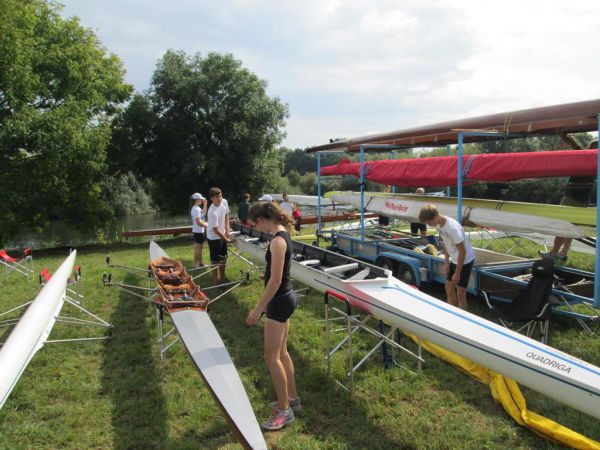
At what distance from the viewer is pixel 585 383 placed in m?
2.66

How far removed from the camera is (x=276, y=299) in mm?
3197

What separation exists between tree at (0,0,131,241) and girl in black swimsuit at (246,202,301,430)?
1261cm

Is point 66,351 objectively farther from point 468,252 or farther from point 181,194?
point 181,194

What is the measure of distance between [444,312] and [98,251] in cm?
1276

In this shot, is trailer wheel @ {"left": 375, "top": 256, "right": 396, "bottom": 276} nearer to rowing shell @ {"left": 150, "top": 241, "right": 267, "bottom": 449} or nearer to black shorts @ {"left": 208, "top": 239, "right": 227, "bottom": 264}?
black shorts @ {"left": 208, "top": 239, "right": 227, "bottom": 264}

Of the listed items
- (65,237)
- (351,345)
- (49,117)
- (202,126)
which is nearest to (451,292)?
(351,345)

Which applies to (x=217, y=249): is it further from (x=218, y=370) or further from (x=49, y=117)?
(x=49, y=117)

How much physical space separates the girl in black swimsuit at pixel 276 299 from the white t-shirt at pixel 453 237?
2294 millimetres

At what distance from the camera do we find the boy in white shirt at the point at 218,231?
23.4ft

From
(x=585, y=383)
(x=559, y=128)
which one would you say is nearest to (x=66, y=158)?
(x=559, y=128)

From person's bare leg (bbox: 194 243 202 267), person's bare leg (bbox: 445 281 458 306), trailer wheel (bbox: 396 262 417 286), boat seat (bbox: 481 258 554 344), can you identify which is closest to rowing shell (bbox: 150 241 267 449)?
person's bare leg (bbox: 445 281 458 306)

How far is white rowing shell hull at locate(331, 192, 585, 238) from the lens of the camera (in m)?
5.84

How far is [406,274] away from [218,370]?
405 cm

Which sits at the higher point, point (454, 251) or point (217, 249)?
point (454, 251)
